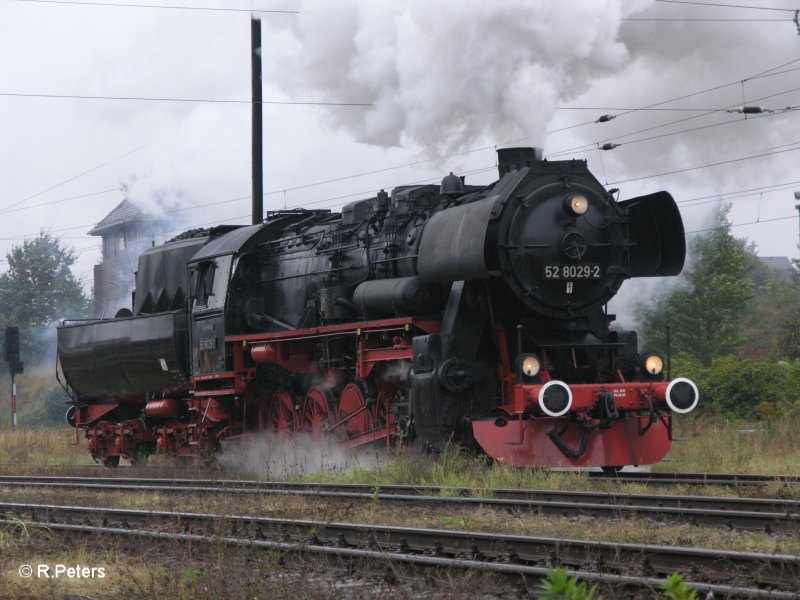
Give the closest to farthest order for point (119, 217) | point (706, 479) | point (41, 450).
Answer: point (706, 479) → point (41, 450) → point (119, 217)

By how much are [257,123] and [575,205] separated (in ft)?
43.7

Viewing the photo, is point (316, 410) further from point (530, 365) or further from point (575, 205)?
point (575, 205)

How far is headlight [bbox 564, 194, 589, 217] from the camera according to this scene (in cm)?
1230

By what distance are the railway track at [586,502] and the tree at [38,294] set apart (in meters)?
36.3

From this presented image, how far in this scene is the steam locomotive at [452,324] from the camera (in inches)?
471

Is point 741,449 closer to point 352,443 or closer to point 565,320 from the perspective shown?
point 565,320

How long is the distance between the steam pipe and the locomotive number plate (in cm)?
1168

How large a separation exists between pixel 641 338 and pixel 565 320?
63.3ft

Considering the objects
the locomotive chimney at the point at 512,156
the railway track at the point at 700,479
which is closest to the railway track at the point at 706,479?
the railway track at the point at 700,479

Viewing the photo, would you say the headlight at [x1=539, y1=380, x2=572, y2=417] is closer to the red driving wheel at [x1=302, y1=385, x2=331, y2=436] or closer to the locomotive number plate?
the locomotive number plate

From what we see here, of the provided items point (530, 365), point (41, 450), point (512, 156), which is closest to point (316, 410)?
point (530, 365)

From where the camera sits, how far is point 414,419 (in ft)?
40.7

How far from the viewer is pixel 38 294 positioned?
4794cm

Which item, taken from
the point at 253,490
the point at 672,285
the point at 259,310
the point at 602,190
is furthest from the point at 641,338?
the point at 253,490
